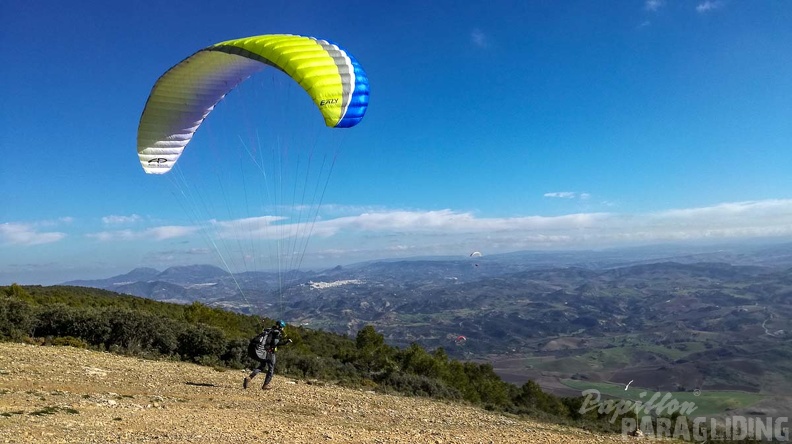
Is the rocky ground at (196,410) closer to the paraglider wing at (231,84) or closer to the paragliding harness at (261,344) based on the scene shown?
the paragliding harness at (261,344)

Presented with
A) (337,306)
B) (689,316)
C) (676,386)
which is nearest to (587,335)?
(689,316)

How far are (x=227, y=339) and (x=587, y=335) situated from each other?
157 meters

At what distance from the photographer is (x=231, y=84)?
44.3ft

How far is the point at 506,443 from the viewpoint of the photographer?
33.8ft

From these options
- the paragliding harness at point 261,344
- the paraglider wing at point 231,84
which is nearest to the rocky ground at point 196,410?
the paragliding harness at point 261,344

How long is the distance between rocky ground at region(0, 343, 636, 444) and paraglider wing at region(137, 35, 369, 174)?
579 cm

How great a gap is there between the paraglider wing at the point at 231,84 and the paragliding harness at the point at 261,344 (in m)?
5.61

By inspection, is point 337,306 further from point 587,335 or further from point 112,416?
point 112,416

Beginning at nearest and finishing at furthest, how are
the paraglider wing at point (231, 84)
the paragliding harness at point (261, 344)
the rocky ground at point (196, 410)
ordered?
the rocky ground at point (196, 410)
the paraglider wing at point (231, 84)
the paragliding harness at point (261, 344)

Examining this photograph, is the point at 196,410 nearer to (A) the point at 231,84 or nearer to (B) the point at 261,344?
(B) the point at 261,344

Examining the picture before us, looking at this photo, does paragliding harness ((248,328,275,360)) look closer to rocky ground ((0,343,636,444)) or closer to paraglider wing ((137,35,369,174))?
rocky ground ((0,343,636,444))

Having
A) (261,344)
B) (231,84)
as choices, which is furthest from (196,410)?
(231,84)

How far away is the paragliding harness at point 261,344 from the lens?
11797 mm

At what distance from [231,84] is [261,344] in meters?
7.56
